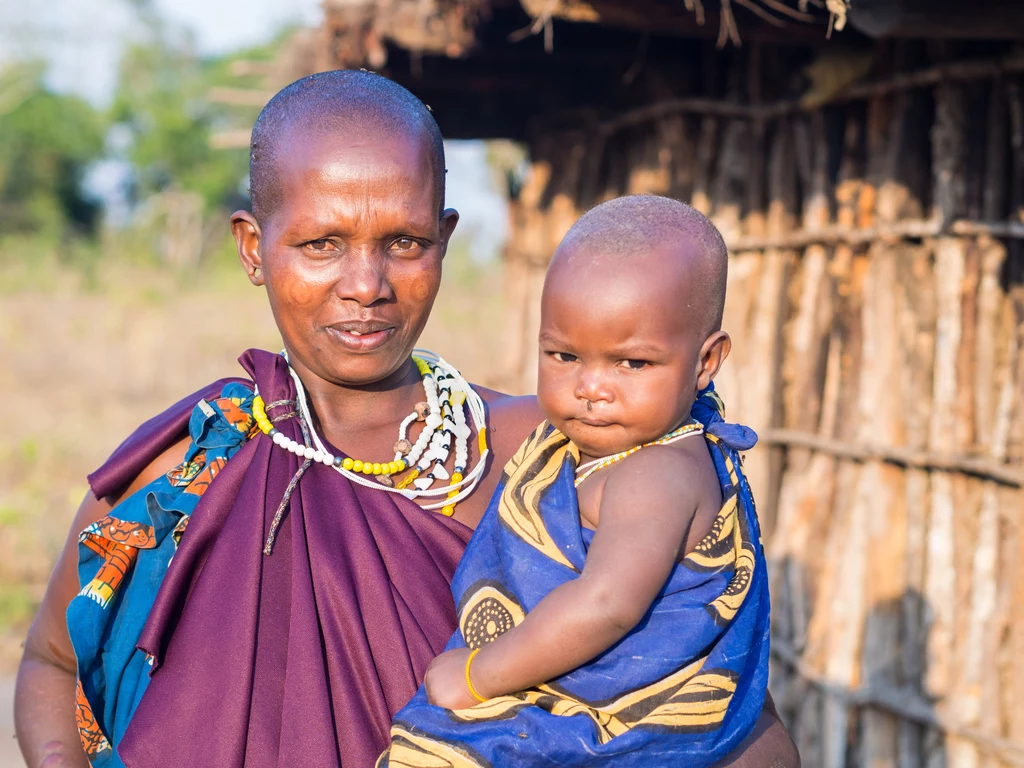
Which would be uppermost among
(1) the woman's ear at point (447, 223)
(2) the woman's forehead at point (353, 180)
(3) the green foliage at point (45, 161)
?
(3) the green foliage at point (45, 161)

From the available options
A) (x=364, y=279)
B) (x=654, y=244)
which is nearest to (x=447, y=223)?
(x=364, y=279)

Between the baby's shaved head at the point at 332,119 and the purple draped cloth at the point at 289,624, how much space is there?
0.49m

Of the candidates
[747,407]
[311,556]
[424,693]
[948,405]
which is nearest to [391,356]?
[311,556]

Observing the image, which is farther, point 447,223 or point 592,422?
point 447,223

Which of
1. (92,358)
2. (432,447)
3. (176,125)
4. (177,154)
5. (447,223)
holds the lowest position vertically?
(92,358)

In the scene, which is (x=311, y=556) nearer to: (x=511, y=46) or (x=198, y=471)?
(x=198, y=471)

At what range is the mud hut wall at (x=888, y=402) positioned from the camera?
3904 mm

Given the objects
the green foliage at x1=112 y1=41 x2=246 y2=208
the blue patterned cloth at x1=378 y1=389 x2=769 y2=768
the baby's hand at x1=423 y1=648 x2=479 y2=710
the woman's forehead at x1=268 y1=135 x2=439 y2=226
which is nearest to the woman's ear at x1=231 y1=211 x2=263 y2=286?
the woman's forehead at x1=268 y1=135 x2=439 y2=226

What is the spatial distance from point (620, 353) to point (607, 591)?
1.21 ft

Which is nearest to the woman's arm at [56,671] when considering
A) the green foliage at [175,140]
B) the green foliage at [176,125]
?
the green foliage at [176,125]

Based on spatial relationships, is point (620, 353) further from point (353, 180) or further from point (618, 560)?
point (353, 180)

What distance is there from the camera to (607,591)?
1675 mm

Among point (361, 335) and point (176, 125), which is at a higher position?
point (176, 125)

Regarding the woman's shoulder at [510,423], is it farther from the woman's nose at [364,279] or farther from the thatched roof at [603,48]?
the thatched roof at [603,48]
